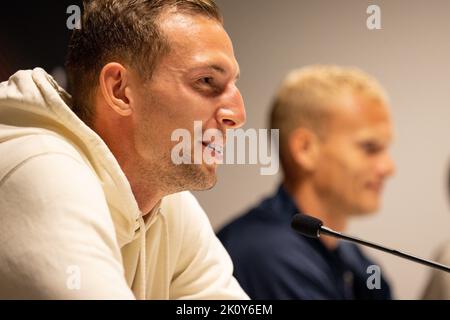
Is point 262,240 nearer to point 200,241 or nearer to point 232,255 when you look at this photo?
point 232,255

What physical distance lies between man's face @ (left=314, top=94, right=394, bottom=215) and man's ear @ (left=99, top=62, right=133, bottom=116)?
1.35 meters

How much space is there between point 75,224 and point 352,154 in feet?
5.54

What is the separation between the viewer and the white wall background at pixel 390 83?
2.75 metres

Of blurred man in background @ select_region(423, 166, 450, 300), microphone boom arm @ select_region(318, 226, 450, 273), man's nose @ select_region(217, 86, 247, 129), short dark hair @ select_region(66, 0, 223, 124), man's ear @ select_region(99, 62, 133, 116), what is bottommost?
blurred man in background @ select_region(423, 166, 450, 300)

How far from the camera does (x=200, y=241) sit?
154cm

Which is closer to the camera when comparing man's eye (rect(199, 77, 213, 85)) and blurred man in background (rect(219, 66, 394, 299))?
man's eye (rect(199, 77, 213, 85))

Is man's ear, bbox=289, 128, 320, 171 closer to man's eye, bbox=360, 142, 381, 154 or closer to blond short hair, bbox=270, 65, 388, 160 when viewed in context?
blond short hair, bbox=270, 65, 388, 160

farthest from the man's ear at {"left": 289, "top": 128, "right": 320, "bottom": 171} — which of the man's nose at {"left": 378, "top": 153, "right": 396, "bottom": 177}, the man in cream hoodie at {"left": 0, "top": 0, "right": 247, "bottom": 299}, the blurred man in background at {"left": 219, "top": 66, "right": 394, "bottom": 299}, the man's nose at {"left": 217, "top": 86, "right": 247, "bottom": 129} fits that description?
the man's nose at {"left": 217, "top": 86, "right": 247, "bottom": 129}

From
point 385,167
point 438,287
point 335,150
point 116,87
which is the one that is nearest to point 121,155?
point 116,87

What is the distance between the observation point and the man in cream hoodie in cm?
111

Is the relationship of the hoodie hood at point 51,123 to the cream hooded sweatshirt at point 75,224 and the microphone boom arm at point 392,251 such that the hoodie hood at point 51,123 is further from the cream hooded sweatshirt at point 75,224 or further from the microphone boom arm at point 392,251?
the microphone boom arm at point 392,251

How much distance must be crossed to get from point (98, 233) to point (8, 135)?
239 mm

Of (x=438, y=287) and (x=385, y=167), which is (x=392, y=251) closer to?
(x=438, y=287)

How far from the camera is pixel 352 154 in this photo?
2674 millimetres
